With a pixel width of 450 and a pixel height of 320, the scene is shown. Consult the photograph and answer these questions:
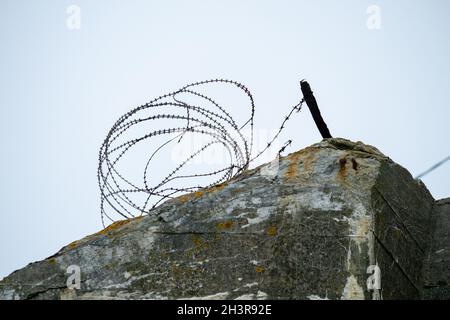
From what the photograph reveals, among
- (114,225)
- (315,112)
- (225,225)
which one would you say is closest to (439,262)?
(225,225)

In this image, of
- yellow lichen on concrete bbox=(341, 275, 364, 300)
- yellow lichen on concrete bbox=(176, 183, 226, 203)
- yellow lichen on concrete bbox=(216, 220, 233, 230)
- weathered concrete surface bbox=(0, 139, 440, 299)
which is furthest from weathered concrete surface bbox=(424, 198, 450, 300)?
yellow lichen on concrete bbox=(176, 183, 226, 203)

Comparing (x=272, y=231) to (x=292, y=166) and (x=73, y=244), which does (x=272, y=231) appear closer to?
(x=292, y=166)

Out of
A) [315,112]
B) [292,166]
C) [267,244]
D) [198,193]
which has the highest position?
[315,112]

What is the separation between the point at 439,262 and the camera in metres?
3.82

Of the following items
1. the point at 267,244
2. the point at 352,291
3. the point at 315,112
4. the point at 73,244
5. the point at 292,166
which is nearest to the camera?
the point at 352,291

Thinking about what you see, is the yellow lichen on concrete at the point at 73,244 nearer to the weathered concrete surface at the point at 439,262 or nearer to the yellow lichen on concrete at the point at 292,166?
the yellow lichen on concrete at the point at 292,166

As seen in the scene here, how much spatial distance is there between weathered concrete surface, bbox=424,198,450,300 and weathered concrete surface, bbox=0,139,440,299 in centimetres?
7

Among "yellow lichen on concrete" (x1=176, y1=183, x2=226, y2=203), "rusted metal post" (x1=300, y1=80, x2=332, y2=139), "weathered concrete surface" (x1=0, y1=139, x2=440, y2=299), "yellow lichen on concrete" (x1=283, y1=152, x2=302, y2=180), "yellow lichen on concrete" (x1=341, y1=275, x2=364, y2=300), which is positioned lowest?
"yellow lichen on concrete" (x1=341, y1=275, x2=364, y2=300)

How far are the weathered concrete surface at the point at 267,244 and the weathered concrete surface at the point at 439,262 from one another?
2.6 inches

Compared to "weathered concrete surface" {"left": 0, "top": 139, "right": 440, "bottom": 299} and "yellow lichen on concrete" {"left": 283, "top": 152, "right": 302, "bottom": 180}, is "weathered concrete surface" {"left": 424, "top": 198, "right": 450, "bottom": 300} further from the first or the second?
"yellow lichen on concrete" {"left": 283, "top": 152, "right": 302, "bottom": 180}

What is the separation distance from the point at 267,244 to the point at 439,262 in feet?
4.39

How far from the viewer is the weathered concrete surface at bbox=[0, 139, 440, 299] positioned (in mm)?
3219
